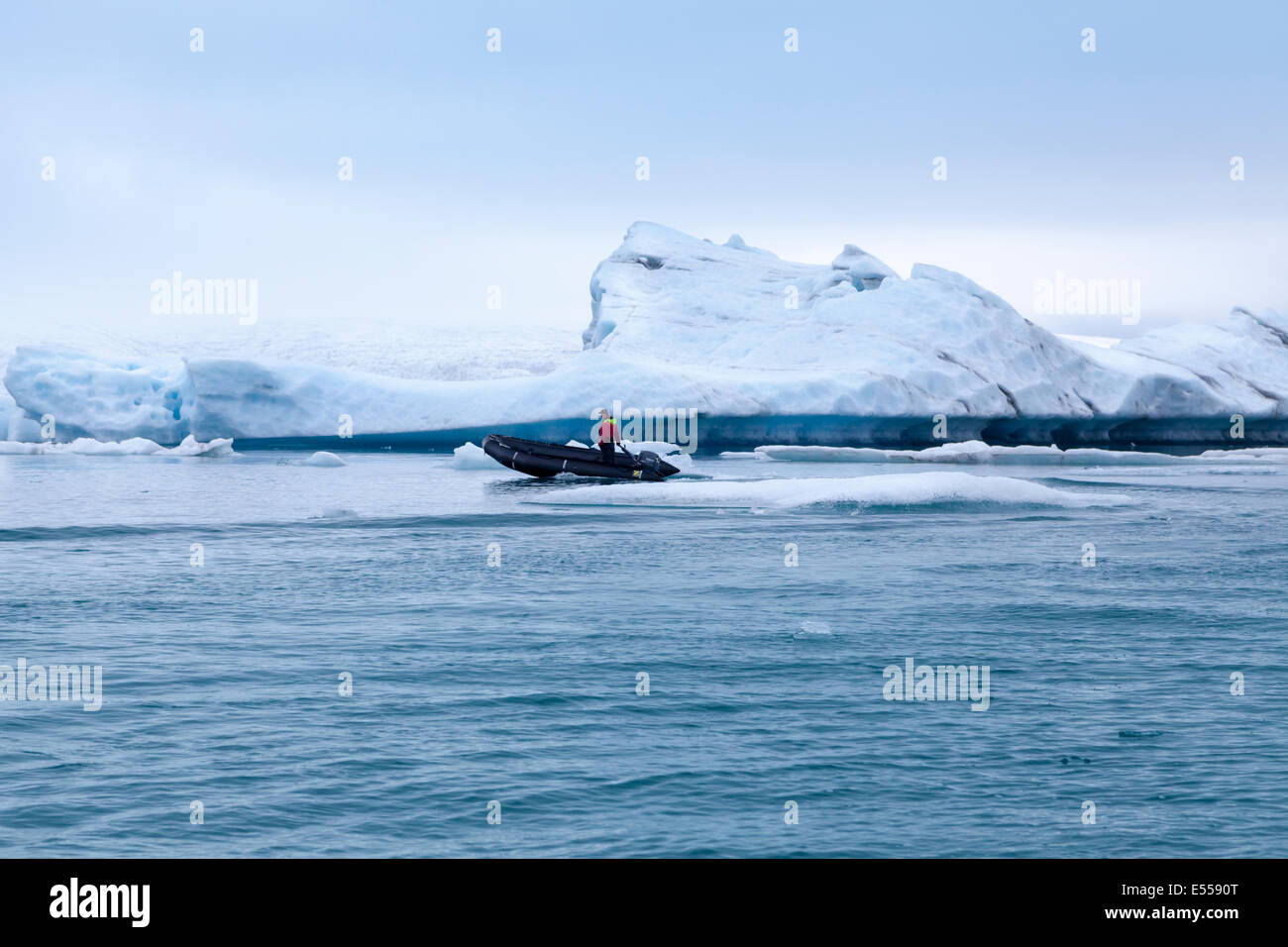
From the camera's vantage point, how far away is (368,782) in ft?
20.0

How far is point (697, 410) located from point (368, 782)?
32.1m

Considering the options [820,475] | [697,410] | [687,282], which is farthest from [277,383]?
[687,282]

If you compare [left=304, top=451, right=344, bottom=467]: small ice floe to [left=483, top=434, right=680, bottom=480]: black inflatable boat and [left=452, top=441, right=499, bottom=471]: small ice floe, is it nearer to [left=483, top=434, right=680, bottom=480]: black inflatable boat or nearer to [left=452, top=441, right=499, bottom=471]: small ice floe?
[left=452, top=441, right=499, bottom=471]: small ice floe

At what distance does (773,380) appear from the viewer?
4109 centimetres

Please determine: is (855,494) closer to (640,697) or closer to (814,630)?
(814,630)

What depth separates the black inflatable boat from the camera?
28.0 m

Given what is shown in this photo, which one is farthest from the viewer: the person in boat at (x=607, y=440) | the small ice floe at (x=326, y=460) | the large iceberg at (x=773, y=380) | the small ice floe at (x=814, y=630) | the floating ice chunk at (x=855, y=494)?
the large iceberg at (x=773, y=380)

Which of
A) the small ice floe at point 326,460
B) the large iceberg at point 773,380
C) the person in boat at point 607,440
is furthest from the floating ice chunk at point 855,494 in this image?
the large iceberg at point 773,380

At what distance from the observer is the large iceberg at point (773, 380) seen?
126 feet

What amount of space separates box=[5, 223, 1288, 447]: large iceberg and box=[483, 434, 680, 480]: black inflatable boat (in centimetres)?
695

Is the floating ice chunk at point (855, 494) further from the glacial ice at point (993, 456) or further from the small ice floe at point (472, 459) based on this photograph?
the glacial ice at point (993, 456)

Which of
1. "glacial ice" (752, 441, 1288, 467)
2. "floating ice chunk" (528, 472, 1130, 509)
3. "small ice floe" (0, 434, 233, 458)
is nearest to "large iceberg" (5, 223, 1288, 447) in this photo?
"small ice floe" (0, 434, 233, 458)

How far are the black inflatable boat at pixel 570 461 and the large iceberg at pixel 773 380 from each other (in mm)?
6951
